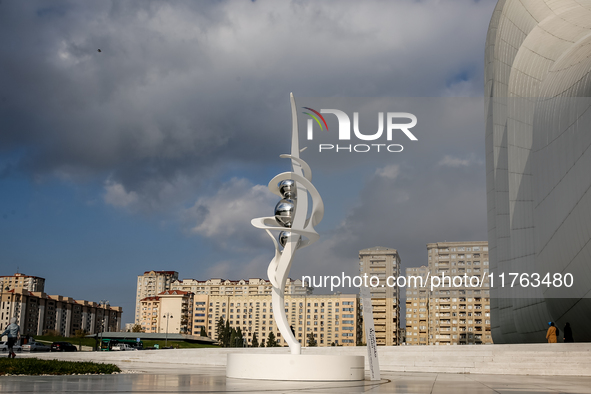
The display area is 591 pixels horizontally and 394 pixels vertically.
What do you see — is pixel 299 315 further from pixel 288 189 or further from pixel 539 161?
pixel 288 189

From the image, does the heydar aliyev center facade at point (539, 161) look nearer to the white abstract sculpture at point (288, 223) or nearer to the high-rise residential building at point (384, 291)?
the white abstract sculpture at point (288, 223)

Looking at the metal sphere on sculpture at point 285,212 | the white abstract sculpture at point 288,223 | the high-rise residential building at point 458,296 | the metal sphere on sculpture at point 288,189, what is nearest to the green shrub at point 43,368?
the white abstract sculpture at point 288,223

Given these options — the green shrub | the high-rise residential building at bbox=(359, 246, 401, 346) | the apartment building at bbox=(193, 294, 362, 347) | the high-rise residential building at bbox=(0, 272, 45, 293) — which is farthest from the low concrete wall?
the high-rise residential building at bbox=(0, 272, 45, 293)

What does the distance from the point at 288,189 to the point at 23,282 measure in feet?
493

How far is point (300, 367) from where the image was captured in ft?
37.3

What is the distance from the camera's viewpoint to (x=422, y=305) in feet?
298

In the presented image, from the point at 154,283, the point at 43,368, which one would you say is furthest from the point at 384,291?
the point at 154,283

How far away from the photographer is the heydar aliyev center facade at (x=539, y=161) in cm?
2239

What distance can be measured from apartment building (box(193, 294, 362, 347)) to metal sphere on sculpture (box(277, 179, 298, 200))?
77095 millimetres

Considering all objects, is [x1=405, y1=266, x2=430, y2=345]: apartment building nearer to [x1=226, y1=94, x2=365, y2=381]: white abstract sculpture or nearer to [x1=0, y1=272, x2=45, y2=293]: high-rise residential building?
[x1=226, y1=94, x2=365, y2=381]: white abstract sculpture

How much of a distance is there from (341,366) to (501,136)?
22.8 metres

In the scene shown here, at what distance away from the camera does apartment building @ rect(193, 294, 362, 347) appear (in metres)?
95.2

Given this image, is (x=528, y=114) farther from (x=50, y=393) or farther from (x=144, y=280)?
(x=144, y=280)

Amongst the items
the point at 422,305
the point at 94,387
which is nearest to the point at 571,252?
the point at 94,387
